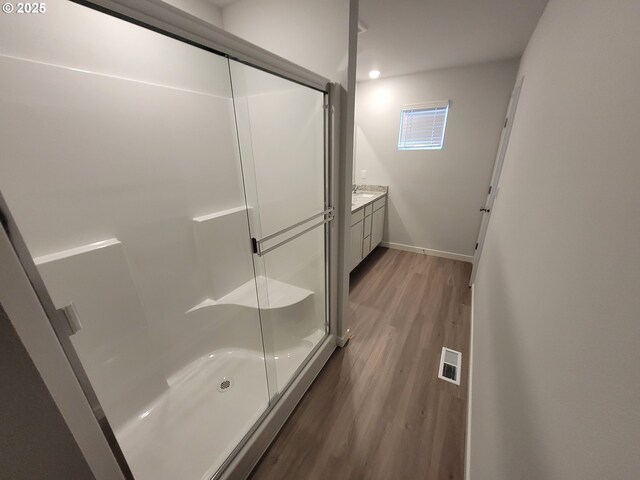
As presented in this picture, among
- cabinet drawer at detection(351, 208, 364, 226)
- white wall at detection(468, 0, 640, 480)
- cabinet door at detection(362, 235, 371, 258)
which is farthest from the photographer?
cabinet door at detection(362, 235, 371, 258)

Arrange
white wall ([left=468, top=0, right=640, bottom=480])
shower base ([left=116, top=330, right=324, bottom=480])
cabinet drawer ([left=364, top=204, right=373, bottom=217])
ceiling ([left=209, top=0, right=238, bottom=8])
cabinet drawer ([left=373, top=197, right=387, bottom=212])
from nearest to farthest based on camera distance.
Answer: white wall ([left=468, top=0, right=640, bottom=480]) → shower base ([left=116, top=330, right=324, bottom=480]) → ceiling ([left=209, top=0, right=238, bottom=8]) → cabinet drawer ([left=364, top=204, right=373, bottom=217]) → cabinet drawer ([left=373, top=197, right=387, bottom=212])

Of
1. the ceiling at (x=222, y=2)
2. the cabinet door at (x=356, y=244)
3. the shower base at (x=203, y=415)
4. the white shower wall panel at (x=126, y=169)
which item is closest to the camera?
the white shower wall panel at (x=126, y=169)

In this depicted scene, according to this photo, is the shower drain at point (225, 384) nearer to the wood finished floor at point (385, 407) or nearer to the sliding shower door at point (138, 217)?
the sliding shower door at point (138, 217)

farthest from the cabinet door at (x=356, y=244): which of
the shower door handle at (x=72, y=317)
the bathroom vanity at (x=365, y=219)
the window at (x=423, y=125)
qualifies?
the shower door handle at (x=72, y=317)

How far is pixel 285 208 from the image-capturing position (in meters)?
1.62

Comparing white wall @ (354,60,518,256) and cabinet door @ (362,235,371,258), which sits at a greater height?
white wall @ (354,60,518,256)

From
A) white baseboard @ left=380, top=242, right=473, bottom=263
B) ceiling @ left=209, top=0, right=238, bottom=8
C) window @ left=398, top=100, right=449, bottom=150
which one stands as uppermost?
ceiling @ left=209, top=0, right=238, bottom=8

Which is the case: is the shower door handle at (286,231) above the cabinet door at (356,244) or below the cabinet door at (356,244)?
above

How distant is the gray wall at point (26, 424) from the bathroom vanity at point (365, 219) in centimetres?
209

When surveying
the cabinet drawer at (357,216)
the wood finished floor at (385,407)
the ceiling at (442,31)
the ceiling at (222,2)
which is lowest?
the wood finished floor at (385,407)

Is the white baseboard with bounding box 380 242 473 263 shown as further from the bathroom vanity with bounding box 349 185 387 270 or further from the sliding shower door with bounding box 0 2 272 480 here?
the sliding shower door with bounding box 0 2 272 480

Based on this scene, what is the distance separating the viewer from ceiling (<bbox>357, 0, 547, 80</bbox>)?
1.59m

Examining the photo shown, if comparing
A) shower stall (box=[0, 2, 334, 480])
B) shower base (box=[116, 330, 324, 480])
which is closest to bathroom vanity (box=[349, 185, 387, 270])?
shower stall (box=[0, 2, 334, 480])

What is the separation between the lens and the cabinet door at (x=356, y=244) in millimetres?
2766
